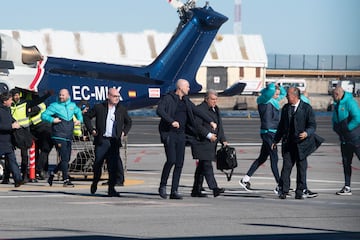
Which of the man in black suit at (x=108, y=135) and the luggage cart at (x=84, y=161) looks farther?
the luggage cart at (x=84, y=161)

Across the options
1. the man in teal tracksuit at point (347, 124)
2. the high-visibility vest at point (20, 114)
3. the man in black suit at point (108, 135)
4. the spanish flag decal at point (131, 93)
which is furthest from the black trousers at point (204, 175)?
the spanish flag decal at point (131, 93)

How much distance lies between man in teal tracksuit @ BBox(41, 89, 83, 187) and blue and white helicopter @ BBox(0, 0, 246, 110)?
124 inches

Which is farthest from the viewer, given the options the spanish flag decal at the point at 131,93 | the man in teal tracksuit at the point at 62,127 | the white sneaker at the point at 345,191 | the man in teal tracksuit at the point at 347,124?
the spanish flag decal at the point at 131,93

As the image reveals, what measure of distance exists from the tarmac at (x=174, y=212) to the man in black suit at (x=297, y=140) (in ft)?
0.91

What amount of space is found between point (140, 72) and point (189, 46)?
1.85 metres

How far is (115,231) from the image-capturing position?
12.4m

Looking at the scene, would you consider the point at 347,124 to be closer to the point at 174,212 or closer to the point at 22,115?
the point at 174,212

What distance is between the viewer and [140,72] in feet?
91.5

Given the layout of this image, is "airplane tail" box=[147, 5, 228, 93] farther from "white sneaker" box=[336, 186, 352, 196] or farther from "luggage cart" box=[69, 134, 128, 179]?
"white sneaker" box=[336, 186, 352, 196]

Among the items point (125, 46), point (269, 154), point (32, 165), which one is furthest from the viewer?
point (125, 46)

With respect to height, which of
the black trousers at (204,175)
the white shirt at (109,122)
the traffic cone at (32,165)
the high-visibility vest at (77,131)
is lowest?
the traffic cone at (32,165)

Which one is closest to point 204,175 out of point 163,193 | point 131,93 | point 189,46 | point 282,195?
point 163,193

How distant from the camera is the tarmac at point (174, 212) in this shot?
12214 millimetres

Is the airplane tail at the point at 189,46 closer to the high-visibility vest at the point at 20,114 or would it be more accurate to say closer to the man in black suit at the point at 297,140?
the high-visibility vest at the point at 20,114
